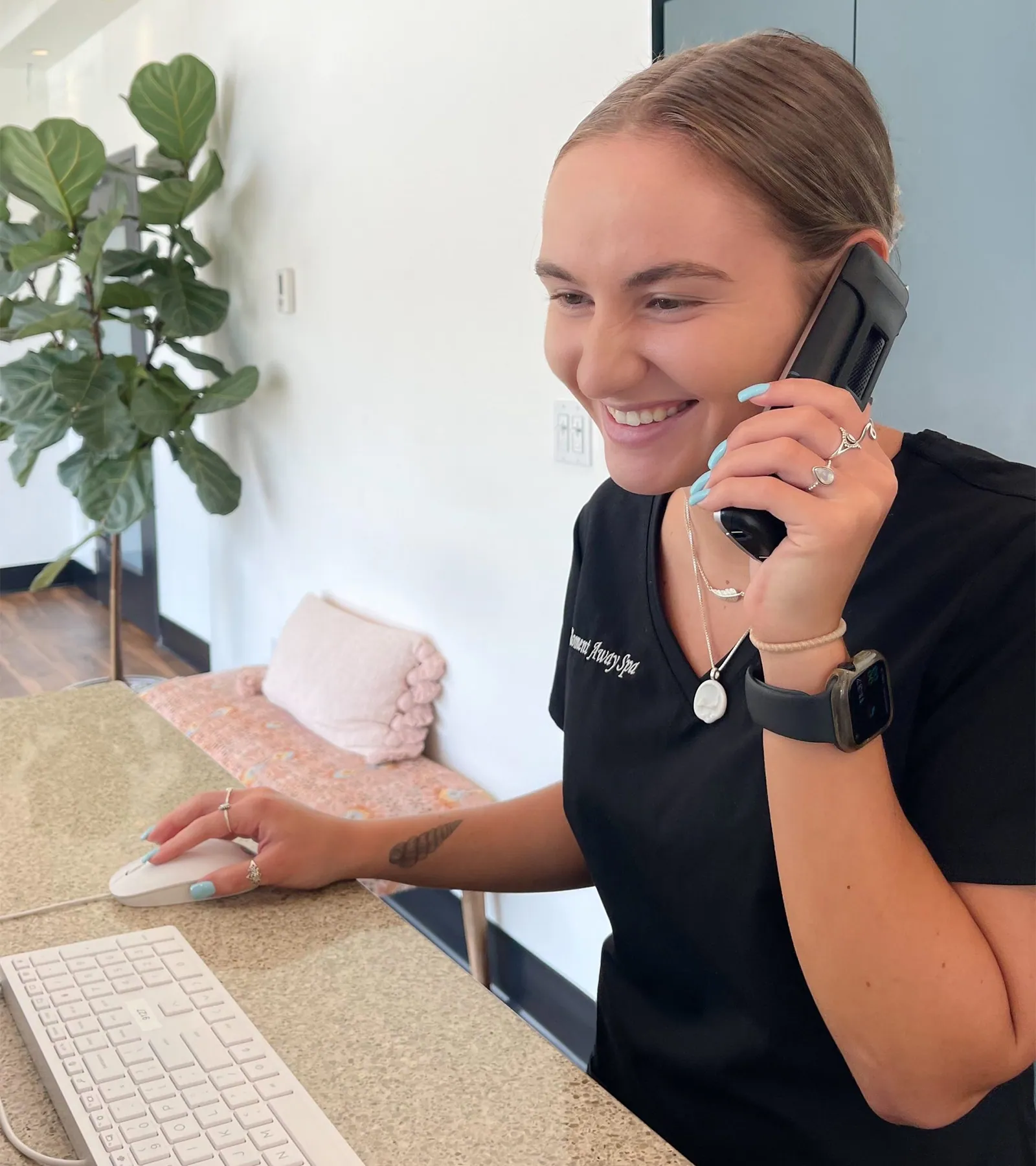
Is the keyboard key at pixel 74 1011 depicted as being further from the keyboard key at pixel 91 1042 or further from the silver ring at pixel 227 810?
the silver ring at pixel 227 810

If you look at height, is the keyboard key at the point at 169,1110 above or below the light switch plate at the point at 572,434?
below

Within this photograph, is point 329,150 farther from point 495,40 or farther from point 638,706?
point 638,706

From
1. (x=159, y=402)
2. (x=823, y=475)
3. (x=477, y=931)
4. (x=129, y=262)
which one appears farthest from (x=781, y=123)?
(x=129, y=262)

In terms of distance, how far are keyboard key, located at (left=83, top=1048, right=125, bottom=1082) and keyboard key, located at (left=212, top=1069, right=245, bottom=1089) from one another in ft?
0.20

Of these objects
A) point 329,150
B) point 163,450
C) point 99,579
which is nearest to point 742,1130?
point 329,150

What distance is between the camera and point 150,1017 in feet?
2.63

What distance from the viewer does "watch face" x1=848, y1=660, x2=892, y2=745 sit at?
27.8 inches

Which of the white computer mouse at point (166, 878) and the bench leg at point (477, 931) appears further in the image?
the bench leg at point (477, 931)

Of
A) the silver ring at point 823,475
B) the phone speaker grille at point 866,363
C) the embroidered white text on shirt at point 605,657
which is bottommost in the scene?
the embroidered white text on shirt at point 605,657

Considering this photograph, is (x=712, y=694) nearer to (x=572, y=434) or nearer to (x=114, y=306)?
(x=572, y=434)

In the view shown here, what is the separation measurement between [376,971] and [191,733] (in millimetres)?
2096

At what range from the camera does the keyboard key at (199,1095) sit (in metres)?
0.71

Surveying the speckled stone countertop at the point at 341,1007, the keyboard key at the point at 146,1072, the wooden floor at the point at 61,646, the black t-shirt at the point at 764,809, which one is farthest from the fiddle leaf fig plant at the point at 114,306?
the keyboard key at the point at 146,1072

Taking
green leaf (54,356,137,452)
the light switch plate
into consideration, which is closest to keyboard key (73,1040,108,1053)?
the light switch plate
